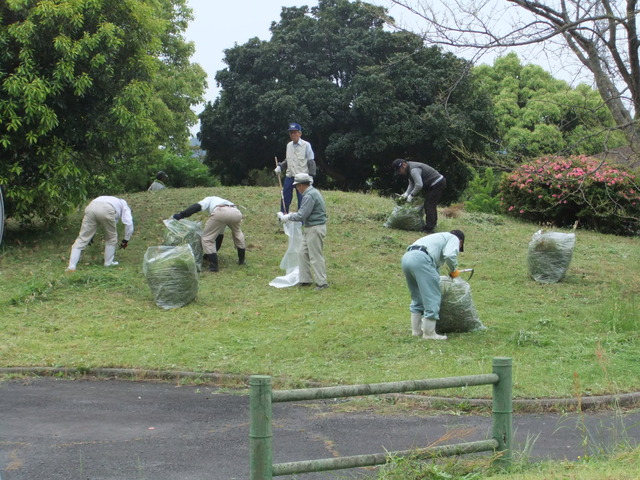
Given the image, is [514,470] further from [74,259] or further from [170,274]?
[74,259]

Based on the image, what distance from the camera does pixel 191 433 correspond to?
655 cm

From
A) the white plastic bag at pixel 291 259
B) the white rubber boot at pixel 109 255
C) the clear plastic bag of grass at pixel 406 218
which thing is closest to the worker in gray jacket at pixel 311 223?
the white plastic bag at pixel 291 259

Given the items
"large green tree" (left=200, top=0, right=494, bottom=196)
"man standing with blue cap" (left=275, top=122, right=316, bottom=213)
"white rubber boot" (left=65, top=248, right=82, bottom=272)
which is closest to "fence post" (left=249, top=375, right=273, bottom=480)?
"white rubber boot" (left=65, top=248, right=82, bottom=272)

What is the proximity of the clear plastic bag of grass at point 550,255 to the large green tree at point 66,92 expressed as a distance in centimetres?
795

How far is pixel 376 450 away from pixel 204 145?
30.6m

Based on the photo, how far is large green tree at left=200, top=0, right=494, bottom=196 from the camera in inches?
1208

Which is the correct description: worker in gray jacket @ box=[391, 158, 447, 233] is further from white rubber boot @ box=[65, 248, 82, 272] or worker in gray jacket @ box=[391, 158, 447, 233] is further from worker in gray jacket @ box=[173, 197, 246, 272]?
white rubber boot @ box=[65, 248, 82, 272]

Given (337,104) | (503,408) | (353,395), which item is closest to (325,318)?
(503,408)

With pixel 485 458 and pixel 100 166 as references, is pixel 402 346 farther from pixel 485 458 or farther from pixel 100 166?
pixel 100 166

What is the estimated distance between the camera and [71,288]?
12.5 metres

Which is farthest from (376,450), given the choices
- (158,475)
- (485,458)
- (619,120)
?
(619,120)

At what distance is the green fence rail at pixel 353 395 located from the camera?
4184 mm

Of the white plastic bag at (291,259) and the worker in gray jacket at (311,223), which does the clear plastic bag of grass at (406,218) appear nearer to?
the white plastic bag at (291,259)

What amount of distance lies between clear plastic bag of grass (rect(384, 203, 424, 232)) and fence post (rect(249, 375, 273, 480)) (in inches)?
533
